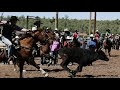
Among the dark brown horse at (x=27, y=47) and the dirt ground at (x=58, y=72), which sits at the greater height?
the dark brown horse at (x=27, y=47)

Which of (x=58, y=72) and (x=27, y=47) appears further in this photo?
(x=58, y=72)

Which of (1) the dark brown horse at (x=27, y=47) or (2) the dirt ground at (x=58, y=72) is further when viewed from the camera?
(2) the dirt ground at (x=58, y=72)

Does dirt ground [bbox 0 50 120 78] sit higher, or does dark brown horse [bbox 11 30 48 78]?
dark brown horse [bbox 11 30 48 78]

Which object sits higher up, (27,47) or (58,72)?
(27,47)

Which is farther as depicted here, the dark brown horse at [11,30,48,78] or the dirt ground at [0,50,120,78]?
the dirt ground at [0,50,120,78]
